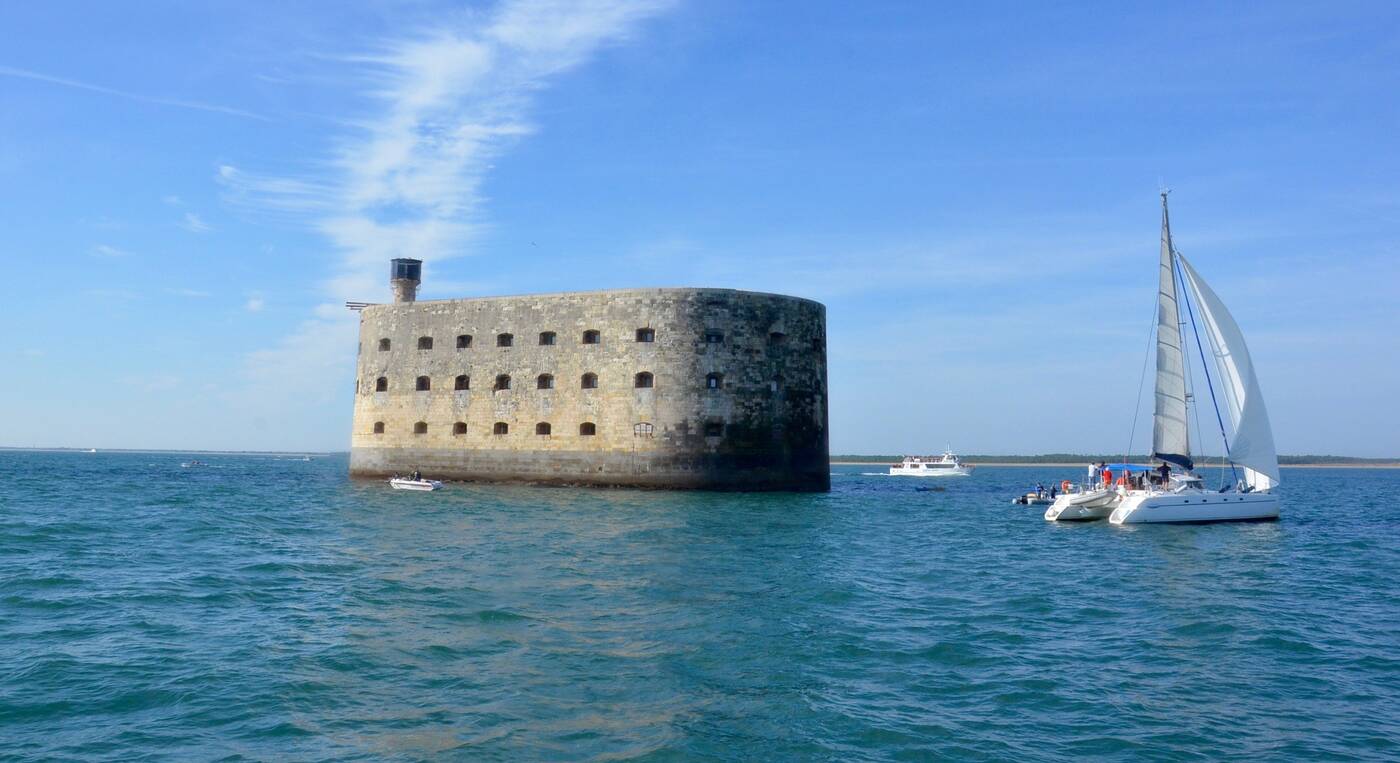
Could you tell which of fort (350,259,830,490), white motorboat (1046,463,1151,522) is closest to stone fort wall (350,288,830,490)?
fort (350,259,830,490)

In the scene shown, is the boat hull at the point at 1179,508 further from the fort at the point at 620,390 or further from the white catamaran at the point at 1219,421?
the fort at the point at 620,390

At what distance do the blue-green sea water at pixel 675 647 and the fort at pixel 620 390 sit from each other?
11274mm

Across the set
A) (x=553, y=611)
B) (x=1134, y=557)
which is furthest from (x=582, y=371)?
(x=553, y=611)

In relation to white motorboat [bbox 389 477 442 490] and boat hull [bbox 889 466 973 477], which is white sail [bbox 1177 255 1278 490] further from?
boat hull [bbox 889 466 973 477]

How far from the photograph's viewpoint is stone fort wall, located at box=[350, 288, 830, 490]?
3175 centimetres

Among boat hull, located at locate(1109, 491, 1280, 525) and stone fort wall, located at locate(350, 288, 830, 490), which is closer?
boat hull, located at locate(1109, 491, 1280, 525)

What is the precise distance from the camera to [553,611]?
464 inches

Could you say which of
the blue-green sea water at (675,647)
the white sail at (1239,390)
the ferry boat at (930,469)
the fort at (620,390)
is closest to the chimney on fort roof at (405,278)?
the fort at (620,390)

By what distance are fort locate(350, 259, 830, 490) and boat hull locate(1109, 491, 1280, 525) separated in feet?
35.7

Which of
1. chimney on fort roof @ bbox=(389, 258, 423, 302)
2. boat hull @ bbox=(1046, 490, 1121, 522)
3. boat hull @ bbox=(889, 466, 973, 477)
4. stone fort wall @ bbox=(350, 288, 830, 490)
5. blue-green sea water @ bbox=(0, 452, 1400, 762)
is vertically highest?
chimney on fort roof @ bbox=(389, 258, 423, 302)

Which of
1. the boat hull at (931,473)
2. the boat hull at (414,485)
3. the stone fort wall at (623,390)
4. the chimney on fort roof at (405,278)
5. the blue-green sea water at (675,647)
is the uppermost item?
the chimney on fort roof at (405,278)

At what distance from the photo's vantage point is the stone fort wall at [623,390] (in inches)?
1250

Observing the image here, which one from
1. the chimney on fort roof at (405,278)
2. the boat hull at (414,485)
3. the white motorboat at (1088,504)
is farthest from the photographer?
the chimney on fort roof at (405,278)

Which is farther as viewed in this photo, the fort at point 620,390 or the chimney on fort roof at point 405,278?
the chimney on fort roof at point 405,278
